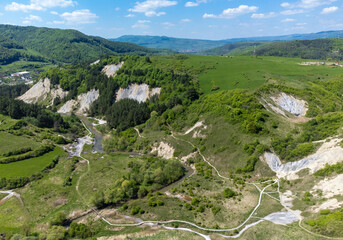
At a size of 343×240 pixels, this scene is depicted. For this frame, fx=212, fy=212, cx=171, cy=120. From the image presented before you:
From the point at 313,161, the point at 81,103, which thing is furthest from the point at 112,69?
the point at 313,161

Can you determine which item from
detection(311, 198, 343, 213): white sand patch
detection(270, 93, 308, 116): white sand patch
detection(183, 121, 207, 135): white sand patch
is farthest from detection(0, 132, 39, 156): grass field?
detection(270, 93, 308, 116): white sand patch

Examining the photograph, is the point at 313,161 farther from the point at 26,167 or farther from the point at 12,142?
the point at 12,142

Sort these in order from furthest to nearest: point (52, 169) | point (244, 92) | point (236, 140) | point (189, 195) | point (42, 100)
Answer: 1. point (42, 100)
2. point (244, 92)
3. point (52, 169)
4. point (236, 140)
5. point (189, 195)

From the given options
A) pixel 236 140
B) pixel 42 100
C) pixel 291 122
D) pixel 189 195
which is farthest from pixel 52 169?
pixel 42 100

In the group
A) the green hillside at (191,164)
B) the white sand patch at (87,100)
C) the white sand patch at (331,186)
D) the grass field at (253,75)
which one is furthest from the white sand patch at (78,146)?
the white sand patch at (331,186)

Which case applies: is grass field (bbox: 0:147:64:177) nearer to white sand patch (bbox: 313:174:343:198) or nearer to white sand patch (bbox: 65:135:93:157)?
white sand patch (bbox: 65:135:93:157)

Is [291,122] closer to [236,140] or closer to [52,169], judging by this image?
[236,140]

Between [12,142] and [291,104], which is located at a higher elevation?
[291,104]
